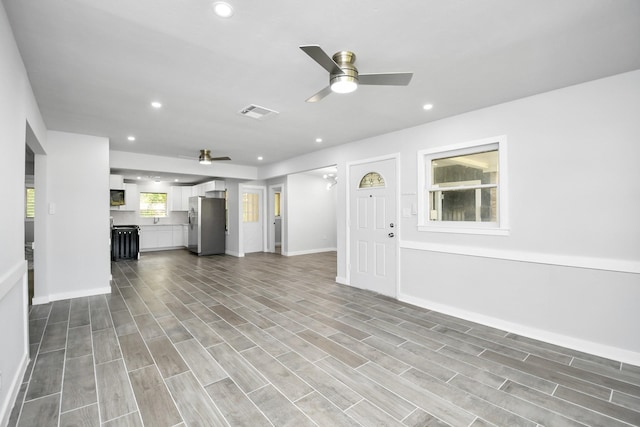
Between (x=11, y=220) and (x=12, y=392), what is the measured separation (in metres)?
1.16

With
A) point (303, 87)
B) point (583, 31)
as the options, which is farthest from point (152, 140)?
point (583, 31)

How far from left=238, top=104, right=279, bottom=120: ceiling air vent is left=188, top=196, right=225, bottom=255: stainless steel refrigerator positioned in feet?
18.3

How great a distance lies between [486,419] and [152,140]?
5539mm

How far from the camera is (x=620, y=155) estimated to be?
2.59m

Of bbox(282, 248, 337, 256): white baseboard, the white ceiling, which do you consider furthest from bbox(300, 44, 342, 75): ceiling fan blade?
bbox(282, 248, 337, 256): white baseboard

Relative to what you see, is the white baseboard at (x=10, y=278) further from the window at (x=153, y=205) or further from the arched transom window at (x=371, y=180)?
the window at (x=153, y=205)

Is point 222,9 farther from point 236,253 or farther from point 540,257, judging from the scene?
point 236,253

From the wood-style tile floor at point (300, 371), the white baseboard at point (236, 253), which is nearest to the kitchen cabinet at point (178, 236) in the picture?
the white baseboard at point (236, 253)

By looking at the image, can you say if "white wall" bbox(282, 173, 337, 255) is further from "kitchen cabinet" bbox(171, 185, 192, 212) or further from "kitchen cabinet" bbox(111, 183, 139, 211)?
"kitchen cabinet" bbox(111, 183, 139, 211)

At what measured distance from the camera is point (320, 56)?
74.5 inches

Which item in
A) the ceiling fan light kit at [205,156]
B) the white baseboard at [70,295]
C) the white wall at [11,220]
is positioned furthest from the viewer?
the ceiling fan light kit at [205,156]

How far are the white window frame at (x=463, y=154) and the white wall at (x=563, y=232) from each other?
0.07m

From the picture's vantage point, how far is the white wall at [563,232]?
8.45 feet

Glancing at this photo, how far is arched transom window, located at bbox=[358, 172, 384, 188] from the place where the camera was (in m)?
4.63
